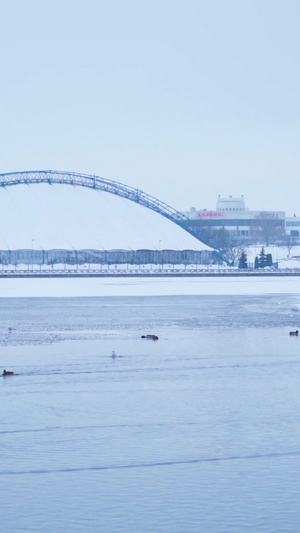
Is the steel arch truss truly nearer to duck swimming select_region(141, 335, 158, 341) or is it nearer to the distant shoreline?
the distant shoreline

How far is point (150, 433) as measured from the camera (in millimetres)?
18484

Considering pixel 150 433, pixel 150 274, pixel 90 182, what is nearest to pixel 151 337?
pixel 150 433

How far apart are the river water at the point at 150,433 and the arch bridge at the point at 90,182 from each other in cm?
11255

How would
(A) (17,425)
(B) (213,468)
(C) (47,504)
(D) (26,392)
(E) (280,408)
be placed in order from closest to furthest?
(C) (47,504) < (B) (213,468) < (A) (17,425) < (E) (280,408) < (D) (26,392)

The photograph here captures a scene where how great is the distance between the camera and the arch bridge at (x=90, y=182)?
147 m

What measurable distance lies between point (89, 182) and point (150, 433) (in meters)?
131

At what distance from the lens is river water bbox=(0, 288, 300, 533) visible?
13.9 meters

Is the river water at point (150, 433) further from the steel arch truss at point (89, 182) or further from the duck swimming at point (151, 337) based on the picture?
the steel arch truss at point (89, 182)

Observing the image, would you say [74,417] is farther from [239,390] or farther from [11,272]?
[11,272]

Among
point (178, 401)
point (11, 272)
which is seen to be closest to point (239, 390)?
point (178, 401)

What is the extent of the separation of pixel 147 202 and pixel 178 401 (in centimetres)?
12879

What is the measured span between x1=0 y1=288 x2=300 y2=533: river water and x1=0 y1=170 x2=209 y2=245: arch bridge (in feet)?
369

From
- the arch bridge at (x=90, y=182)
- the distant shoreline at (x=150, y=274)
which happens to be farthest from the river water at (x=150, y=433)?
the arch bridge at (x=90, y=182)

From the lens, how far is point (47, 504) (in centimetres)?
1417
